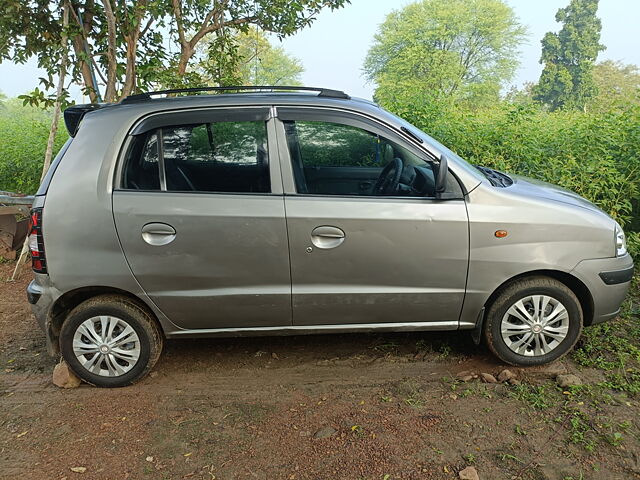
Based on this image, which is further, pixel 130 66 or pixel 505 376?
pixel 130 66

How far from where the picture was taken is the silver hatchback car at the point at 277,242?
3.05 meters

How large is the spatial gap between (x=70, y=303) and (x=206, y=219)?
119cm

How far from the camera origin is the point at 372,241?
3082 millimetres

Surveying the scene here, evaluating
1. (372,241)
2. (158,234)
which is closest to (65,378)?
(158,234)

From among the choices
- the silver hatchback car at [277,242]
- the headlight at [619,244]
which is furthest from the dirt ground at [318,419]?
the headlight at [619,244]

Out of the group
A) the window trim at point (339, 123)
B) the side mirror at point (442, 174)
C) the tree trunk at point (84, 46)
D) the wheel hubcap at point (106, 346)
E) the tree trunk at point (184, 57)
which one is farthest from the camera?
the tree trunk at point (184, 57)

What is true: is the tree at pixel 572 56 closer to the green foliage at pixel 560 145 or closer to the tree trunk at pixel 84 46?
the green foliage at pixel 560 145

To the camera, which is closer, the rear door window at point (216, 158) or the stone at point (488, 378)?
the rear door window at point (216, 158)

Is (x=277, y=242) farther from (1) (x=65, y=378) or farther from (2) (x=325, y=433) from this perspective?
(1) (x=65, y=378)

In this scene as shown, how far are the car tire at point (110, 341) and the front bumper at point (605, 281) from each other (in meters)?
2.89

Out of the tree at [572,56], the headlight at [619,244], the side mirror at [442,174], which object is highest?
the tree at [572,56]

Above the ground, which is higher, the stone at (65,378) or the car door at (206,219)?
the car door at (206,219)

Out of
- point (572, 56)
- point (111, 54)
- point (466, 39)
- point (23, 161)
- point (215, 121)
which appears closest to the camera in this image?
point (215, 121)

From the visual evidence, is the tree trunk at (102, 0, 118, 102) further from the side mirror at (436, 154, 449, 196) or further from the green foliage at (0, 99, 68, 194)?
the side mirror at (436, 154, 449, 196)
